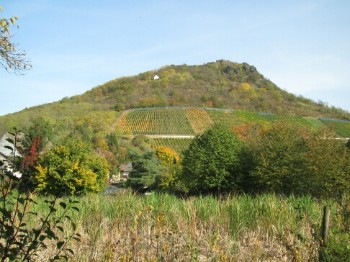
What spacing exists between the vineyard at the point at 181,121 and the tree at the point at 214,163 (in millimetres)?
29879

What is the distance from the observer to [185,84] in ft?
385

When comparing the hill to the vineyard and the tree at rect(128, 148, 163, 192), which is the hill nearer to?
the vineyard

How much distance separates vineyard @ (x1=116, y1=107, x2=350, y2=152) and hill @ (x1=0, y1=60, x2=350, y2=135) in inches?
158

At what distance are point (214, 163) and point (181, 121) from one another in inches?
1894

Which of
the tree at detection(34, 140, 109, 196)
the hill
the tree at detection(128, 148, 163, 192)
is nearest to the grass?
the tree at detection(34, 140, 109, 196)

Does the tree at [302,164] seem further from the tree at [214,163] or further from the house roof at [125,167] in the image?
the house roof at [125,167]

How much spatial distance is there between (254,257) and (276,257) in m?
0.32

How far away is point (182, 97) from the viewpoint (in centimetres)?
9888

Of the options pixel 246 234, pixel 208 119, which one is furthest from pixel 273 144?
pixel 208 119

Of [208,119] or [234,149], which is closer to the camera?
[234,149]

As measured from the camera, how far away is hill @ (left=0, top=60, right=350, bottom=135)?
3403 inches

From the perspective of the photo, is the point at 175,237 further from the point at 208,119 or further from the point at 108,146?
the point at 208,119

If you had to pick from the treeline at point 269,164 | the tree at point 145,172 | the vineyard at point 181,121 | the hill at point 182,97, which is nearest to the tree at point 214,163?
the treeline at point 269,164

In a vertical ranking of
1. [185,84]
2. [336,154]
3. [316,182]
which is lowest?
[316,182]
